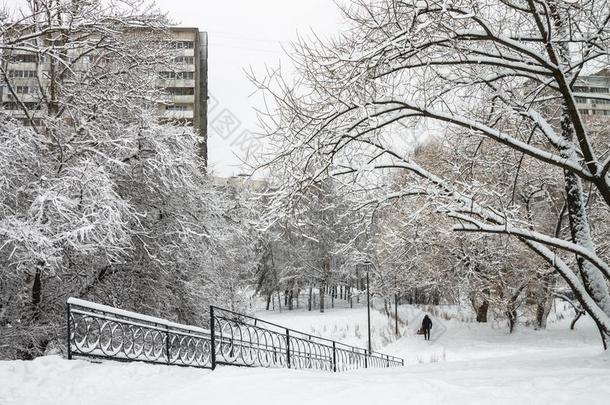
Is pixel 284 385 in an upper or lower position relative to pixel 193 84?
lower

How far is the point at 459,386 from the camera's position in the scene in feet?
19.4

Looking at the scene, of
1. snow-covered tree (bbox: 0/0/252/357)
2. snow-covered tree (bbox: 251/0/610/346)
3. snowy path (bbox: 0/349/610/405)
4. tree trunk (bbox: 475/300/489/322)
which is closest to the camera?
snowy path (bbox: 0/349/610/405)

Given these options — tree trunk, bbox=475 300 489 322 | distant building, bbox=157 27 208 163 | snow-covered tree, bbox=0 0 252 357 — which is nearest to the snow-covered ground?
snow-covered tree, bbox=0 0 252 357

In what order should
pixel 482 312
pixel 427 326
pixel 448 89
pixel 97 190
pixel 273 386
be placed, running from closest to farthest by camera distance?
pixel 273 386, pixel 448 89, pixel 97 190, pixel 427 326, pixel 482 312

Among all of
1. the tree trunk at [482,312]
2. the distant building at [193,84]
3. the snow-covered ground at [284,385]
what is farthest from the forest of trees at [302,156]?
the distant building at [193,84]

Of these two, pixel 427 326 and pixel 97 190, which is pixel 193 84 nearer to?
pixel 427 326

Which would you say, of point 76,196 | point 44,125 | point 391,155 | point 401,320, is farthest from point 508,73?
point 401,320

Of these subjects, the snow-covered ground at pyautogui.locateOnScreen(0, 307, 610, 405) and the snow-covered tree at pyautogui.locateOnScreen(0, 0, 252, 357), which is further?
the snow-covered tree at pyautogui.locateOnScreen(0, 0, 252, 357)

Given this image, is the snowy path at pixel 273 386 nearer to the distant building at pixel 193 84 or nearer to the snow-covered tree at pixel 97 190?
the snow-covered tree at pixel 97 190

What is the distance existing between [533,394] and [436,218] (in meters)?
10.0

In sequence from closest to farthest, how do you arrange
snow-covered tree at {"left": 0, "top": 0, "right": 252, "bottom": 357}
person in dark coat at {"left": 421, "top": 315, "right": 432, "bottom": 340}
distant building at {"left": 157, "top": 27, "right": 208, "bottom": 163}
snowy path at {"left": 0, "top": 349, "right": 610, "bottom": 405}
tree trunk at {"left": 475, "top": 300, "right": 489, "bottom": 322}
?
1. snowy path at {"left": 0, "top": 349, "right": 610, "bottom": 405}
2. snow-covered tree at {"left": 0, "top": 0, "right": 252, "bottom": 357}
3. person in dark coat at {"left": 421, "top": 315, "right": 432, "bottom": 340}
4. tree trunk at {"left": 475, "top": 300, "right": 489, "bottom": 322}
5. distant building at {"left": 157, "top": 27, "right": 208, "bottom": 163}

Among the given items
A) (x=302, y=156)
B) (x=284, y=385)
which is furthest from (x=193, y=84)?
(x=284, y=385)

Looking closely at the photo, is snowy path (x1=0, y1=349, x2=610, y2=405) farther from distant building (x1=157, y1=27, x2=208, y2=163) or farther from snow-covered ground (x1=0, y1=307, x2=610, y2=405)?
distant building (x1=157, y1=27, x2=208, y2=163)

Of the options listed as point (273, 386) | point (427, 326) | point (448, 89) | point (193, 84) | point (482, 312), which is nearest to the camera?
point (273, 386)
